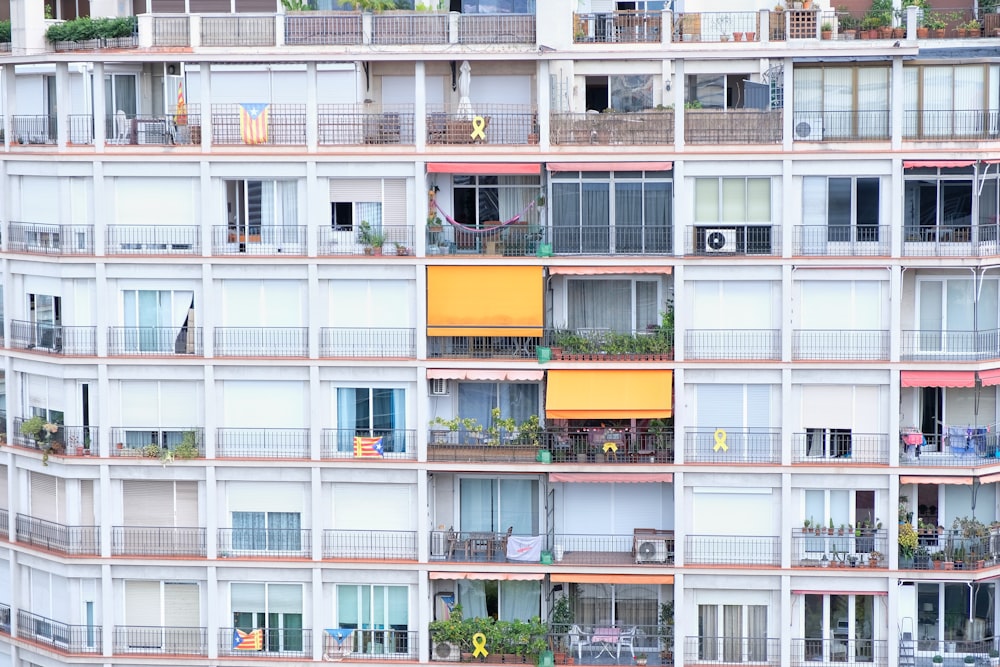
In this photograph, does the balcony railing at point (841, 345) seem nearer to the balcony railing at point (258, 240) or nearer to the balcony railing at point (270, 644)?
the balcony railing at point (258, 240)

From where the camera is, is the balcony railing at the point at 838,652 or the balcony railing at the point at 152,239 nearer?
the balcony railing at the point at 838,652

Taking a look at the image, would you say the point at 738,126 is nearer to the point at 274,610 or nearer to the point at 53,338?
the point at 274,610

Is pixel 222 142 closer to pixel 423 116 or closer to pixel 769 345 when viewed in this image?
pixel 423 116

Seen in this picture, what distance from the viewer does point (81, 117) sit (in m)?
64.0

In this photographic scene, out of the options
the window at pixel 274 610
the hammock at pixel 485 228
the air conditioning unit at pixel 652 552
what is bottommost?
the window at pixel 274 610

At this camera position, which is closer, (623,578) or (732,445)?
(623,578)

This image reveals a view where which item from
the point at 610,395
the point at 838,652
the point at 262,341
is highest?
the point at 262,341

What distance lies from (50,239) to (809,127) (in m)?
24.4

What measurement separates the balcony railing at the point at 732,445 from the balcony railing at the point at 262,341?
1257 centimetres

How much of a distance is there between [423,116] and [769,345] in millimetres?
12925

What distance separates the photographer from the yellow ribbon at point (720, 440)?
206 feet

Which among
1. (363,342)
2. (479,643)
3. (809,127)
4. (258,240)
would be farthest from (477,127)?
(479,643)

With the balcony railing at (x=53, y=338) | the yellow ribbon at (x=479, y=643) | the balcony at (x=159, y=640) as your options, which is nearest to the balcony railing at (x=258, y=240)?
the balcony railing at (x=53, y=338)

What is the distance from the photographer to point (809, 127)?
204 ft
